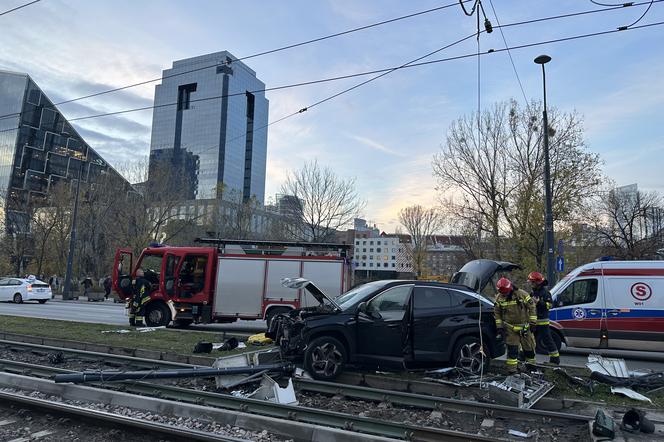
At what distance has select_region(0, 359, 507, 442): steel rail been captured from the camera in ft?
16.8

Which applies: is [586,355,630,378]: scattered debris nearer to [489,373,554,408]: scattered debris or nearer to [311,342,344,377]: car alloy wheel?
[489,373,554,408]: scattered debris

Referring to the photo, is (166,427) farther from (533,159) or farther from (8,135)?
(8,135)

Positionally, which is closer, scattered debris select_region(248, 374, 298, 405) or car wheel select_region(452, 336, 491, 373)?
scattered debris select_region(248, 374, 298, 405)

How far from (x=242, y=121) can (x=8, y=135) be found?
66.4 metres

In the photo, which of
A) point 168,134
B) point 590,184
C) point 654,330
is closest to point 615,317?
point 654,330

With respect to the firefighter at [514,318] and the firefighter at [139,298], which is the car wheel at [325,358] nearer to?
the firefighter at [514,318]

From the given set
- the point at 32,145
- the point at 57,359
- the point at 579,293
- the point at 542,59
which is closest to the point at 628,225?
the point at 542,59

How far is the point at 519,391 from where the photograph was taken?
6547 mm

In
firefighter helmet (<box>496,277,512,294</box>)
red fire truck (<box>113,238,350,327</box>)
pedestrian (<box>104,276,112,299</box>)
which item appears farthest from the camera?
pedestrian (<box>104,276,112,299</box>)

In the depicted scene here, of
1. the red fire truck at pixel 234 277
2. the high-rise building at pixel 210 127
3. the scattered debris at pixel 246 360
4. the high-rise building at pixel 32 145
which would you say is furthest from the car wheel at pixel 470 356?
the high-rise building at pixel 32 145

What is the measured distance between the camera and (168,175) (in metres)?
40.2

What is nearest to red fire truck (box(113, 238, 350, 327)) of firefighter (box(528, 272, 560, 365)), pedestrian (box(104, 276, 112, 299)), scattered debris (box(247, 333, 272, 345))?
scattered debris (box(247, 333, 272, 345))

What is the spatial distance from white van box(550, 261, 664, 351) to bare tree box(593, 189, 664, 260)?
17.3m

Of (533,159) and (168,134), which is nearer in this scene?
(533,159)
